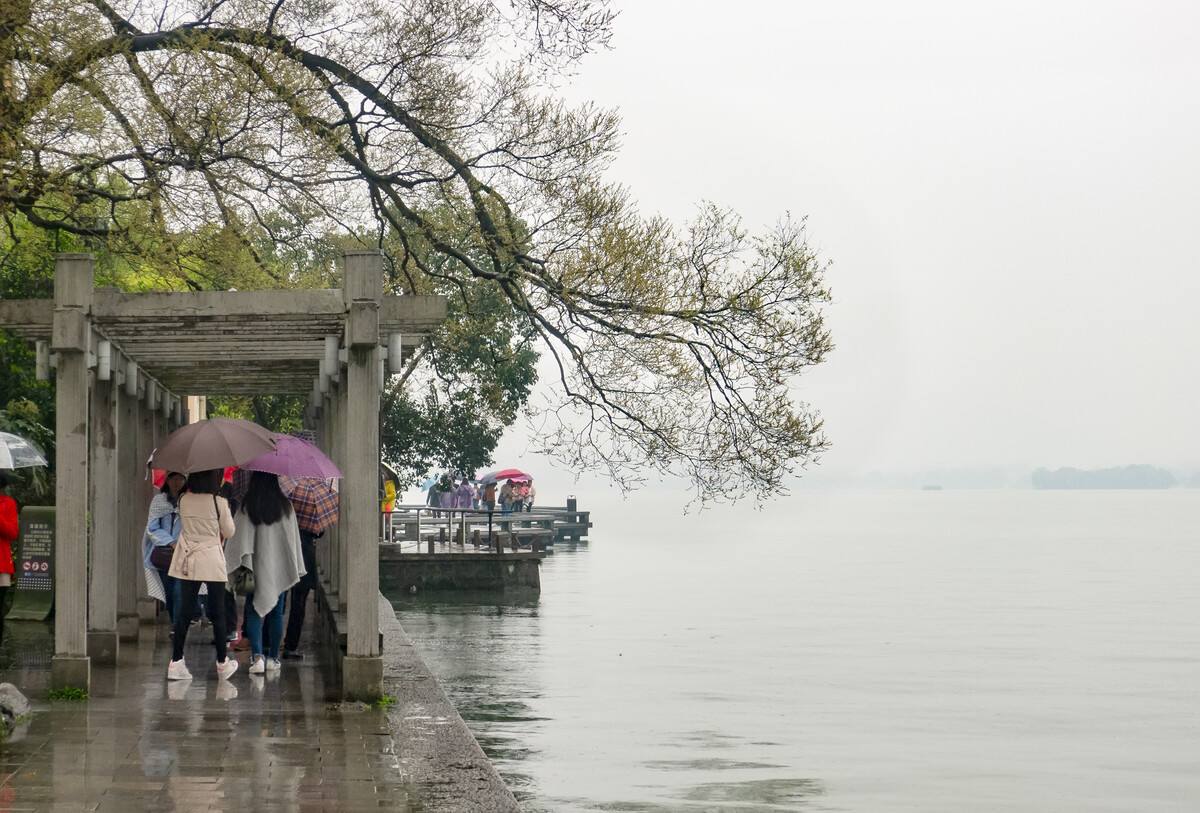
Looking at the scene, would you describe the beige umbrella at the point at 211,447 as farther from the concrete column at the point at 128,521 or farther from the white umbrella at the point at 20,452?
the white umbrella at the point at 20,452

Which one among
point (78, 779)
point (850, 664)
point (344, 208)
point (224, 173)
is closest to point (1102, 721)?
point (850, 664)

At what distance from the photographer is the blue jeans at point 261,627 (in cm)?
1419

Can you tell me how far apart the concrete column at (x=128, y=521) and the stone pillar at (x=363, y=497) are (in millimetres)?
4701

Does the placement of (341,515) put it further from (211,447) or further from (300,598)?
(211,447)

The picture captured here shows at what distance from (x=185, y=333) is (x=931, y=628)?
2539cm

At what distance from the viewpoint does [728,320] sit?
19.7m

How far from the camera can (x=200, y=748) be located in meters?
10.4

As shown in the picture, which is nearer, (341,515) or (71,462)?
(71,462)

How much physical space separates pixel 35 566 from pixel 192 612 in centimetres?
666

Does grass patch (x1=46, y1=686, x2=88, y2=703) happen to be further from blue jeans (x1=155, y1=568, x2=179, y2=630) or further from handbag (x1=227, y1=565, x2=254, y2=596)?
blue jeans (x1=155, y1=568, x2=179, y2=630)

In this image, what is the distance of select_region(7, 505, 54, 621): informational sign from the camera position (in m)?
19.0

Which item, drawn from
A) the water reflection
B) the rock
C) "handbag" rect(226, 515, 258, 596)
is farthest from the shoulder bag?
the water reflection

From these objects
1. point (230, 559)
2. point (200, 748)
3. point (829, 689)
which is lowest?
point (829, 689)

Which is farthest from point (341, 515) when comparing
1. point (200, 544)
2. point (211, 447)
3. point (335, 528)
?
point (211, 447)
